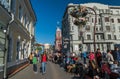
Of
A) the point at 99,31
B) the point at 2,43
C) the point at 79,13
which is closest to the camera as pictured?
the point at 2,43

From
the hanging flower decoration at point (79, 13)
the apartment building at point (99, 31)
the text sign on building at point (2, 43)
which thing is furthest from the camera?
the apartment building at point (99, 31)

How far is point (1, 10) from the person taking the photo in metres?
8.93

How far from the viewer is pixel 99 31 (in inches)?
2291

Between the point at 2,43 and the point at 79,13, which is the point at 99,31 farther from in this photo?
the point at 2,43

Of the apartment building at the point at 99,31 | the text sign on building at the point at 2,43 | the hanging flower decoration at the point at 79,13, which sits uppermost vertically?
the apartment building at the point at 99,31

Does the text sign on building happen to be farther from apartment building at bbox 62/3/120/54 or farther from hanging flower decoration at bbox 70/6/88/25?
apartment building at bbox 62/3/120/54

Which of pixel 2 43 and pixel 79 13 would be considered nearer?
pixel 2 43

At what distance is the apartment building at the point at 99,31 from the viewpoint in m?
56.0

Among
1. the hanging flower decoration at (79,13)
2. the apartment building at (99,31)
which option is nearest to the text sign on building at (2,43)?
the hanging flower decoration at (79,13)

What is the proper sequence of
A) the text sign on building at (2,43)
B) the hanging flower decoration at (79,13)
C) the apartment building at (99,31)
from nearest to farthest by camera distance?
the text sign on building at (2,43) < the hanging flower decoration at (79,13) < the apartment building at (99,31)

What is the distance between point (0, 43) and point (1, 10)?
198 centimetres

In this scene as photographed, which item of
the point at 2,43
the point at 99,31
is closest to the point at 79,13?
the point at 2,43

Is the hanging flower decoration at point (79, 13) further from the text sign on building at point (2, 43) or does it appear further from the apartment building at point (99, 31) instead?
the apartment building at point (99, 31)

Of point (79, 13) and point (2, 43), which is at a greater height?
point (79, 13)
